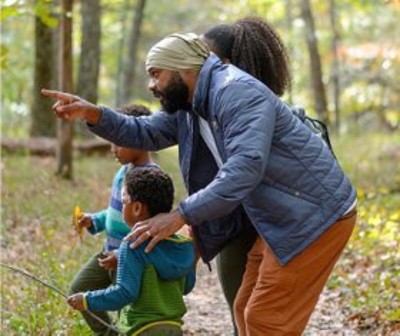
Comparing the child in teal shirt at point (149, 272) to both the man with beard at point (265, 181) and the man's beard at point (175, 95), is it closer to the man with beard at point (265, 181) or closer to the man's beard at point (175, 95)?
the man with beard at point (265, 181)

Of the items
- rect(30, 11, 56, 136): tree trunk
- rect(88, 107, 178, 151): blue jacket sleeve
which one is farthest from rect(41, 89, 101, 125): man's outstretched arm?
rect(30, 11, 56, 136): tree trunk

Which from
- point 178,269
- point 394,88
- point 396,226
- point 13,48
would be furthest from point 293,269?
point 394,88

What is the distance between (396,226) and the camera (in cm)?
861

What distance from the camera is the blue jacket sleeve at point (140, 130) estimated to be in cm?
447

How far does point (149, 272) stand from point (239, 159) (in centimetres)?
87

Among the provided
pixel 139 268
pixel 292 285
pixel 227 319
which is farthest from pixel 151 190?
pixel 227 319

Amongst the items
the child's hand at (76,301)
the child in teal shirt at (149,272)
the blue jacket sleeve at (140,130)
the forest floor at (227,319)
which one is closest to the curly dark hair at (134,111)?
the blue jacket sleeve at (140,130)

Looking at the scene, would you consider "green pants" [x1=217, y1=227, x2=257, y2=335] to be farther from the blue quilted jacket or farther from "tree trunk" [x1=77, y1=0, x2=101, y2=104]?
"tree trunk" [x1=77, y1=0, x2=101, y2=104]

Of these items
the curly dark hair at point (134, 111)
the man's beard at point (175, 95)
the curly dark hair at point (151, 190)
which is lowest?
the curly dark hair at point (151, 190)

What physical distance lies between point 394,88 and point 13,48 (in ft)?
39.1

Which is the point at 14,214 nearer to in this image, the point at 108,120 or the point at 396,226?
the point at 396,226

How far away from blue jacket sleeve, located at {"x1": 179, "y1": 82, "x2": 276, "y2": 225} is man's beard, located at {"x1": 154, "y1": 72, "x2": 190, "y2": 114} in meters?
0.36

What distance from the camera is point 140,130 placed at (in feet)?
15.0

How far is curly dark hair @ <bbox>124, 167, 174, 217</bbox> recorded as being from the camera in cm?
411
